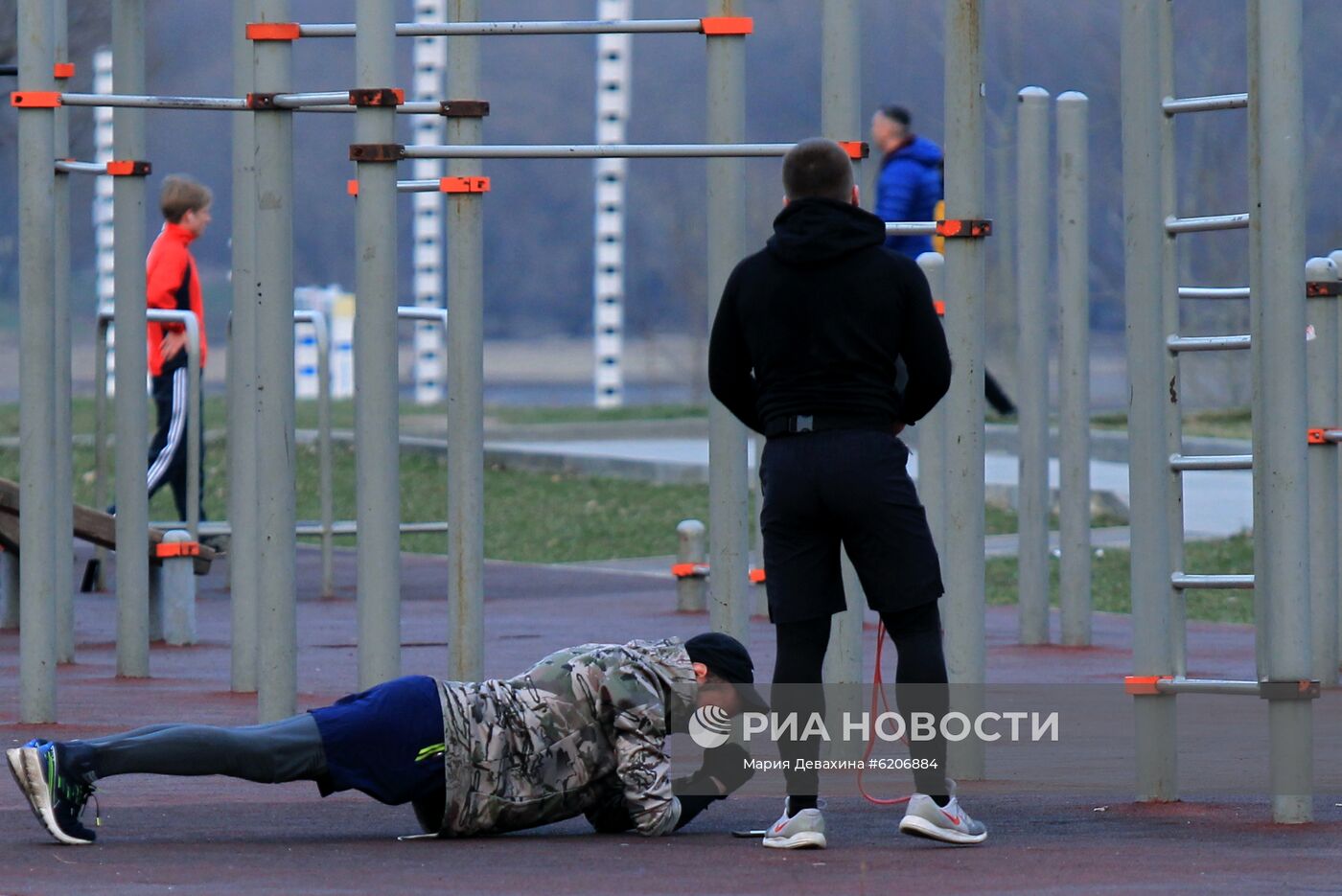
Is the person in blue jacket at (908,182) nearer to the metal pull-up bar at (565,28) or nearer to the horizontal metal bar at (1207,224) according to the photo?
the horizontal metal bar at (1207,224)

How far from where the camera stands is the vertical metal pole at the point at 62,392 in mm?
8359

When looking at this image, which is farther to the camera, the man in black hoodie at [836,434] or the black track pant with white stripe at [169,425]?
the black track pant with white stripe at [169,425]

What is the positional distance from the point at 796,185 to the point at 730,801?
1.87 metres

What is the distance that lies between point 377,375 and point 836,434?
1933 millimetres

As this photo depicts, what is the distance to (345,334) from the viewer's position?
1506 inches

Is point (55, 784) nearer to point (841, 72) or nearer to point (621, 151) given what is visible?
point (621, 151)

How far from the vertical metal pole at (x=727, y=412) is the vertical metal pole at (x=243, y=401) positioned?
75.5 inches

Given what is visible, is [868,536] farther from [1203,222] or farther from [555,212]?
[555,212]

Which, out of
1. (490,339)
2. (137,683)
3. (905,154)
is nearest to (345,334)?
(490,339)

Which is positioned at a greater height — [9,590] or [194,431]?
[194,431]

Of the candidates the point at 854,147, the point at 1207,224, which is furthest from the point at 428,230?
the point at 854,147

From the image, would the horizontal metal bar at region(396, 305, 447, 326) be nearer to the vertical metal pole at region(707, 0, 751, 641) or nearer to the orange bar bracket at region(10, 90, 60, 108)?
the orange bar bracket at region(10, 90, 60, 108)

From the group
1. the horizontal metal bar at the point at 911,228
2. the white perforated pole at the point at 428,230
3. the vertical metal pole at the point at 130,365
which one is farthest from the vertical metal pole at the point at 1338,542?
the white perforated pole at the point at 428,230

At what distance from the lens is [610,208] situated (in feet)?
111
